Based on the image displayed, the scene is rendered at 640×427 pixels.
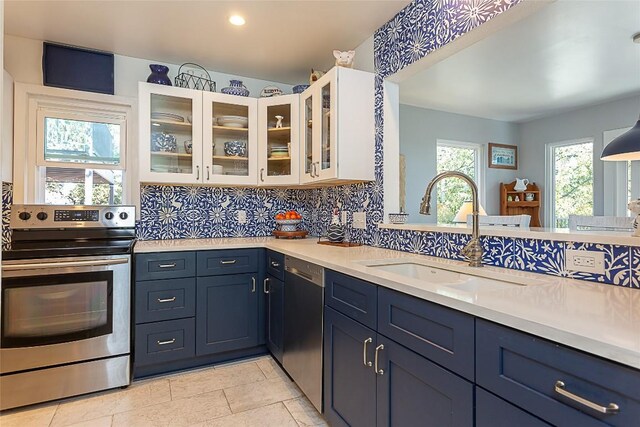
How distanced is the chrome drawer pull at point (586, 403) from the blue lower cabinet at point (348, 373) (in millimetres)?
712

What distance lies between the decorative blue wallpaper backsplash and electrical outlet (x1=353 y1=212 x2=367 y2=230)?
4cm

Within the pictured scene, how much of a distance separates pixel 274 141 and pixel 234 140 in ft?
1.09

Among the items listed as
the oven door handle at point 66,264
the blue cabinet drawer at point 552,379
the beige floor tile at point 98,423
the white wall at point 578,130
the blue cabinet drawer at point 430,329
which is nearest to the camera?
the blue cabinet drawer at point 552,379

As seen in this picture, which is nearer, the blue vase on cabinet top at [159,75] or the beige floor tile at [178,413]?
the beige floor tile at [178,413]

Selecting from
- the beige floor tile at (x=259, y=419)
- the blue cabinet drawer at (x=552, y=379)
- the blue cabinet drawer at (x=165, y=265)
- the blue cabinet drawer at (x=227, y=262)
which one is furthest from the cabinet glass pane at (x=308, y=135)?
the blue cabinet drawer at (x=552, y=379)

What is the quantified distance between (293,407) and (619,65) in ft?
13.2

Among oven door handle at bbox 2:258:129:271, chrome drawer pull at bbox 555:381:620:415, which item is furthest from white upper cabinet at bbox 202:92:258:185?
chrome drawer pull at bbox 555:381:620:415

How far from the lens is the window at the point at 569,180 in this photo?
4.61 metres

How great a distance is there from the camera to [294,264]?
7.05ft

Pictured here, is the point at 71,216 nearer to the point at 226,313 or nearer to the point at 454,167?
the point at 226,313

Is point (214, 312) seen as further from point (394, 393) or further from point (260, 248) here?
point (394, 393)

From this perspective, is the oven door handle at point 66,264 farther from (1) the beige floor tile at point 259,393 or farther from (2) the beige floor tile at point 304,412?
(2) the beige floor tile at point 304,412

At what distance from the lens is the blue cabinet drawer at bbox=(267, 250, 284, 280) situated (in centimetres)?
235

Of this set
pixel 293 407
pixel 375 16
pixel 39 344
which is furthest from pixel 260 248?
pixel 375 16
